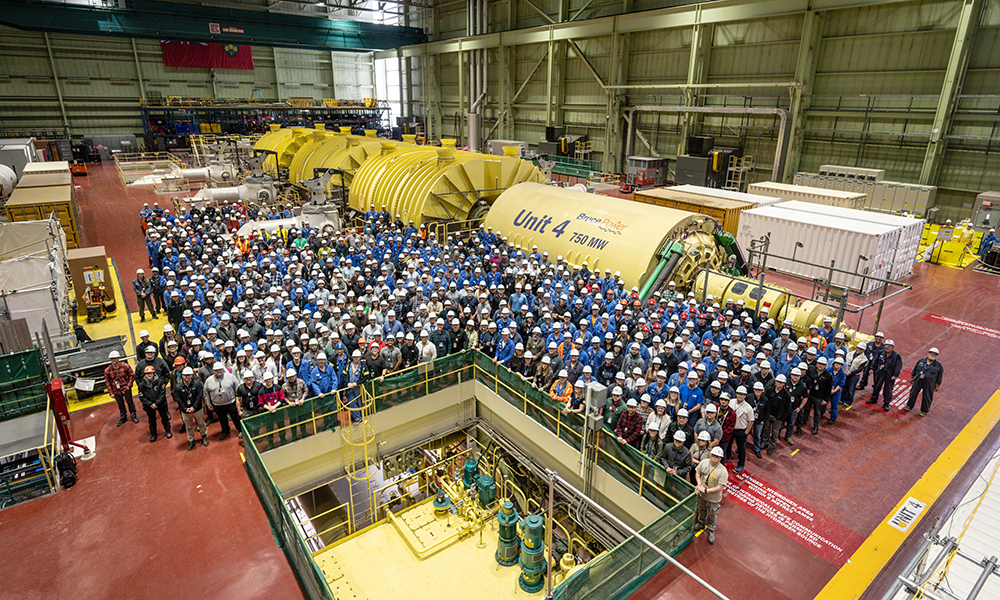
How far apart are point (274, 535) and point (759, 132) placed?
3009cm

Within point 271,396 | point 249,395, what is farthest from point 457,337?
point 249,395

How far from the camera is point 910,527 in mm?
7930

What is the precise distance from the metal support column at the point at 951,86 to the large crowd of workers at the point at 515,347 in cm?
1659

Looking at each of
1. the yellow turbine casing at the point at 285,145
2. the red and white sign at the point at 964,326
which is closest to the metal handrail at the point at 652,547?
the red and white sign at the point at 964,326

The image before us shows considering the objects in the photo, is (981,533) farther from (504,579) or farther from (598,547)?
(504,579)

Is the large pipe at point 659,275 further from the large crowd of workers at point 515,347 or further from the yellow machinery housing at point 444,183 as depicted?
the yellow machinery housing at point 444,183

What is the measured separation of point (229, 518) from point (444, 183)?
14.2 meters

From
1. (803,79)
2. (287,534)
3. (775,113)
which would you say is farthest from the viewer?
(775,113)

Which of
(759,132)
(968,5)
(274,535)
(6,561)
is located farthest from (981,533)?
(759,132)

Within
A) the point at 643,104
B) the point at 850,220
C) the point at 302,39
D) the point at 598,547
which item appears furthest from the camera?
the point at 302,39

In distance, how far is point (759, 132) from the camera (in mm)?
28891

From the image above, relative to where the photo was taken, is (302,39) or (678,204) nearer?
(678,204)

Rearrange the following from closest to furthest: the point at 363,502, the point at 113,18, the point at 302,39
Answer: the point at 363,502 < the point at 113,18 < the point at 302,39

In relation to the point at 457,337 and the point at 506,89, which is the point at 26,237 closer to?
the point at 457,337
